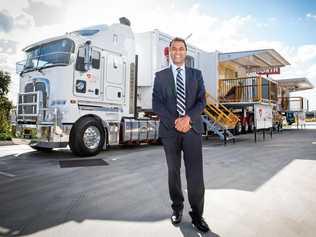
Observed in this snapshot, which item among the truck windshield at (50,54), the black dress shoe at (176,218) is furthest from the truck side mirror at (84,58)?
the black dress shoe at (176,218)

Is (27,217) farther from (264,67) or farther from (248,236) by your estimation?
(264,67)

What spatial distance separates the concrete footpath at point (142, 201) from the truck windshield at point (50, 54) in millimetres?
2672

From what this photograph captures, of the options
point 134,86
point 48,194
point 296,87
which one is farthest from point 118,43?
point 296,87

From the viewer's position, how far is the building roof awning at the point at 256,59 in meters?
12.4

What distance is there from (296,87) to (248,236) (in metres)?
26.4

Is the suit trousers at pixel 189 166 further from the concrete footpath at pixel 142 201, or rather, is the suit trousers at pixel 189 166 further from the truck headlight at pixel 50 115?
the truck headlight at pixel 50 115

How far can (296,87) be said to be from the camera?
25.8 m

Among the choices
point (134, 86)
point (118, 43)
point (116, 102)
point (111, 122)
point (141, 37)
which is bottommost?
point (111, 122)

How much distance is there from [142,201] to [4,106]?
11.8 metres

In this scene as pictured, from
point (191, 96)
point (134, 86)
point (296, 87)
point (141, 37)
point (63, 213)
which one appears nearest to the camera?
point (191, 96)

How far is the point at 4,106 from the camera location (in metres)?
13.0

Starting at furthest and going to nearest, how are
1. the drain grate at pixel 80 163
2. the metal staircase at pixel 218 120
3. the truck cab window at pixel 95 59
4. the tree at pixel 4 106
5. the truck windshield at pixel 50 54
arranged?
the tree at pixel 4 106 < the metal staircase at pixel 218 120 < the truck cab window at pixel 95 59 < the truck windshield at pixel 50 54 < the drain grate at pixel 80 163

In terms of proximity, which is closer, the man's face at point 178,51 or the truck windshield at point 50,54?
the man's face at point 178,51

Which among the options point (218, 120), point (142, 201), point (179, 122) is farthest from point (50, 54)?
point (218, 120)
